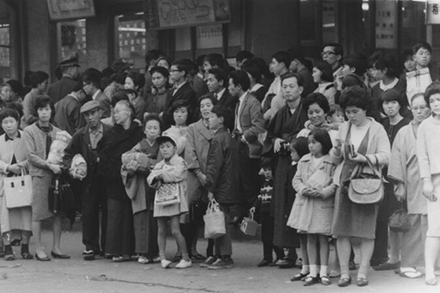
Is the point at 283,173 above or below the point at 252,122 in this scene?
below

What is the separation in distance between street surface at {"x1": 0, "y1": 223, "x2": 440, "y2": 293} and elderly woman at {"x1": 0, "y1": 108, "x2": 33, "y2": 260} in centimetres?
30

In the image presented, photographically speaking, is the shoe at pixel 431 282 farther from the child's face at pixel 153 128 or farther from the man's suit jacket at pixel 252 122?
the child's face at pixel 153 128

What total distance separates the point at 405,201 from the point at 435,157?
97 cm

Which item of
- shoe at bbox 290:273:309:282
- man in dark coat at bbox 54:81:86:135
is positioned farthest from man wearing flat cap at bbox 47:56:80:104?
shoe at bbox 290:273:309:282

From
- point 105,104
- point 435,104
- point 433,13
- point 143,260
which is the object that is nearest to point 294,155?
point 435,104

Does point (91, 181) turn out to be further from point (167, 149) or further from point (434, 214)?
point (434, 214)

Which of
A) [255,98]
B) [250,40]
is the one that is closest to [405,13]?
[250,40]

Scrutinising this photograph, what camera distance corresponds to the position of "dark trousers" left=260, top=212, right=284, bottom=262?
38.9 ft

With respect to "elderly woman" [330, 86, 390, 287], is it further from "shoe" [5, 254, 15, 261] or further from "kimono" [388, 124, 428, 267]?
"shoe" [5, 254, 15, 261]

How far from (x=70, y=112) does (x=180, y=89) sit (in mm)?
2115

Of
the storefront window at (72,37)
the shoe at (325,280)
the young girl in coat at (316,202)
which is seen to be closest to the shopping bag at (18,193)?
the young girl in coat at (316,202)

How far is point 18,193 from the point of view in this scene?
42.0 feet

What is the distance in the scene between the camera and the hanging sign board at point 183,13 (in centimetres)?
1571

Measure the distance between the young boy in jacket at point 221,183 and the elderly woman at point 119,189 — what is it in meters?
1.25
